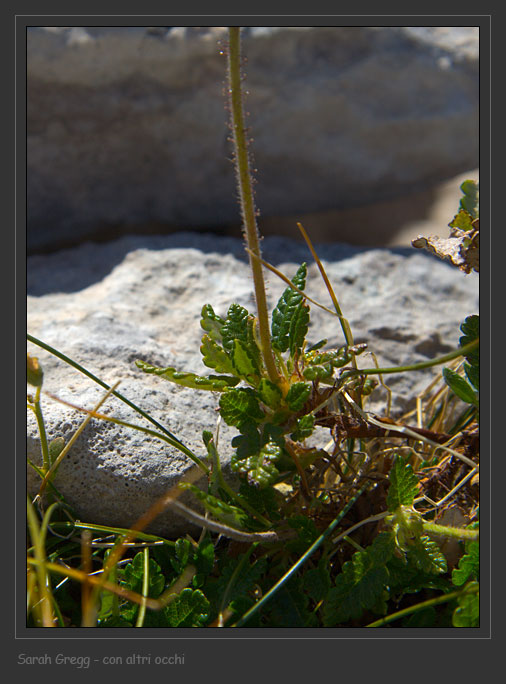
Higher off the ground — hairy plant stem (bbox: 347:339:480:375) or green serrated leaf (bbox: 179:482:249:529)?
hairy plant stem (bbox: 347:339:480:375)

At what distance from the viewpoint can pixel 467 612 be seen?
49.6 inches

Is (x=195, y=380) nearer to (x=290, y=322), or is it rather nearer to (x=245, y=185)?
(x=290, y=322)

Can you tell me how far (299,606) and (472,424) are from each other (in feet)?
2.24

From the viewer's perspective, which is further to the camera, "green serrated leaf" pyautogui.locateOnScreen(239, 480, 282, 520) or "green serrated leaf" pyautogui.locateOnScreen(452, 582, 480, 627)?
"green serrated leaf" pyautogui.locateOnScreen(239, 480, 282, 520)

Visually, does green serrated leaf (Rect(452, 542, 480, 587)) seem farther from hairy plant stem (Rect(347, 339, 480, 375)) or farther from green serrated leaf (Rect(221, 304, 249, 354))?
green serrated leaf (Rect(221, 304, 249, 354))

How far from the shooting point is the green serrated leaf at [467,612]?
125cm

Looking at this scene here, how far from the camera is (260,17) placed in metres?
1.36

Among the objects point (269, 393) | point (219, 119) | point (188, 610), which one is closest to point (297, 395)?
point (269, 393)

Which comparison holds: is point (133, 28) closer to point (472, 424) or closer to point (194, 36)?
point (194, 36)

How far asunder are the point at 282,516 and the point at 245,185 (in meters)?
0.80

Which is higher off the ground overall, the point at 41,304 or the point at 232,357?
the point at 41,304

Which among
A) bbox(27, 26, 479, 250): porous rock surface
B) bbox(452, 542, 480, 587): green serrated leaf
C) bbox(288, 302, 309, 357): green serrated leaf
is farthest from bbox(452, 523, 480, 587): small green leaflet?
bbox(27, 26, 479, 250): porous rock surface

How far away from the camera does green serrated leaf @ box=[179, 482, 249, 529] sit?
1.24 m
